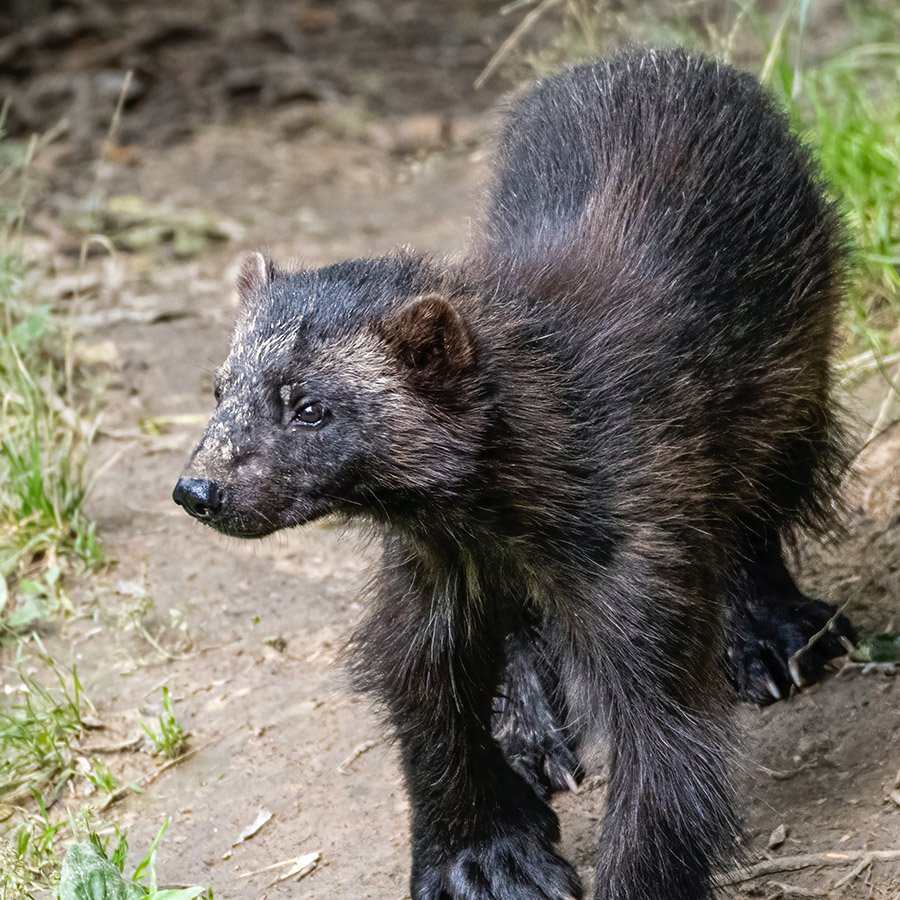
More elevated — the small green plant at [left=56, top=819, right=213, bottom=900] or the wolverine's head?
the wolverine's head

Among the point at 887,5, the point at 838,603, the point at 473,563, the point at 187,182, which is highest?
the point at 887,5

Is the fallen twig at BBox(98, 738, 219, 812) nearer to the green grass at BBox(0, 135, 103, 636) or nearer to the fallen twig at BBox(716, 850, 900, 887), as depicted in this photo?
the green grass at BBox(0, 135, 103, 636)

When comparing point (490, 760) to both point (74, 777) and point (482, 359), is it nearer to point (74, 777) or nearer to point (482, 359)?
Answer: point (482, 359)

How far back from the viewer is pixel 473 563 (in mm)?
4230

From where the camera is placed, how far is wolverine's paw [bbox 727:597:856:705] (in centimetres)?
529

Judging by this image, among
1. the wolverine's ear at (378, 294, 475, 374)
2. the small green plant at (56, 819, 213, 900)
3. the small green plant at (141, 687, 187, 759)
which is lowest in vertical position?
the small green plant at (141, 687, 187, 759)

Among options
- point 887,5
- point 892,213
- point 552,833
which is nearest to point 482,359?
point 552,833

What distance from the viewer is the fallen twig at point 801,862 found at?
13.6 ft

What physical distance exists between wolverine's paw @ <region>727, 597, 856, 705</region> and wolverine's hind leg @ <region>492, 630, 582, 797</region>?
2.44 ft

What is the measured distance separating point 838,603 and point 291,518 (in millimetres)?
2772

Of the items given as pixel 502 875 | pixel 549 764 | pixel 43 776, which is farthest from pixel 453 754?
pixel 43 776

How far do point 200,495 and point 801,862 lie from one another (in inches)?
83.8

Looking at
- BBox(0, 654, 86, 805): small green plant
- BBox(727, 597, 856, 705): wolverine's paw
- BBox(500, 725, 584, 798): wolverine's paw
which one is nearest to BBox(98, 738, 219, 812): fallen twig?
BBox(0, 654, 86, 805): small green plant

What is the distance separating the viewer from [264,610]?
6.22 m
